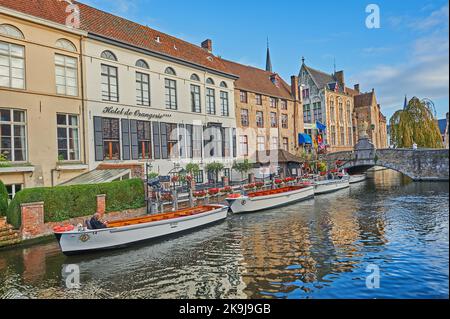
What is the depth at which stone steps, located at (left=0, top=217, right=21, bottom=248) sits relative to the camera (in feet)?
38.1

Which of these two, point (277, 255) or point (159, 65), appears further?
point (159, 65)

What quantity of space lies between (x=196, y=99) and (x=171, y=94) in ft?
8.55

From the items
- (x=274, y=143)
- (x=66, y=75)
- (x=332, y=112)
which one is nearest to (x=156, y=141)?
(x=66, y=75)

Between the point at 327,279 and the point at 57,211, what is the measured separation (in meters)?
10.7

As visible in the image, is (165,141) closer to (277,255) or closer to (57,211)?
(57,211)

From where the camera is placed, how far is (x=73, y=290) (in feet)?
26.4

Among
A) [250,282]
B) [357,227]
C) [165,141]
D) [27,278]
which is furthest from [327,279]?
[165,141]

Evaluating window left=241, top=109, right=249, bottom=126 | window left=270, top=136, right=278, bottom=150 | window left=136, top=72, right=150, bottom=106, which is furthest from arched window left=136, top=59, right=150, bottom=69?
window left=270, top=136, right=278, bottom=150

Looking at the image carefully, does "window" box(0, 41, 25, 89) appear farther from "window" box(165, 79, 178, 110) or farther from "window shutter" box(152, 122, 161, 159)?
"window" box(165, 79, 178, 110)

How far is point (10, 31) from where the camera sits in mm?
15359

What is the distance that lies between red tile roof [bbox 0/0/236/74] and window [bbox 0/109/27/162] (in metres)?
5.12
